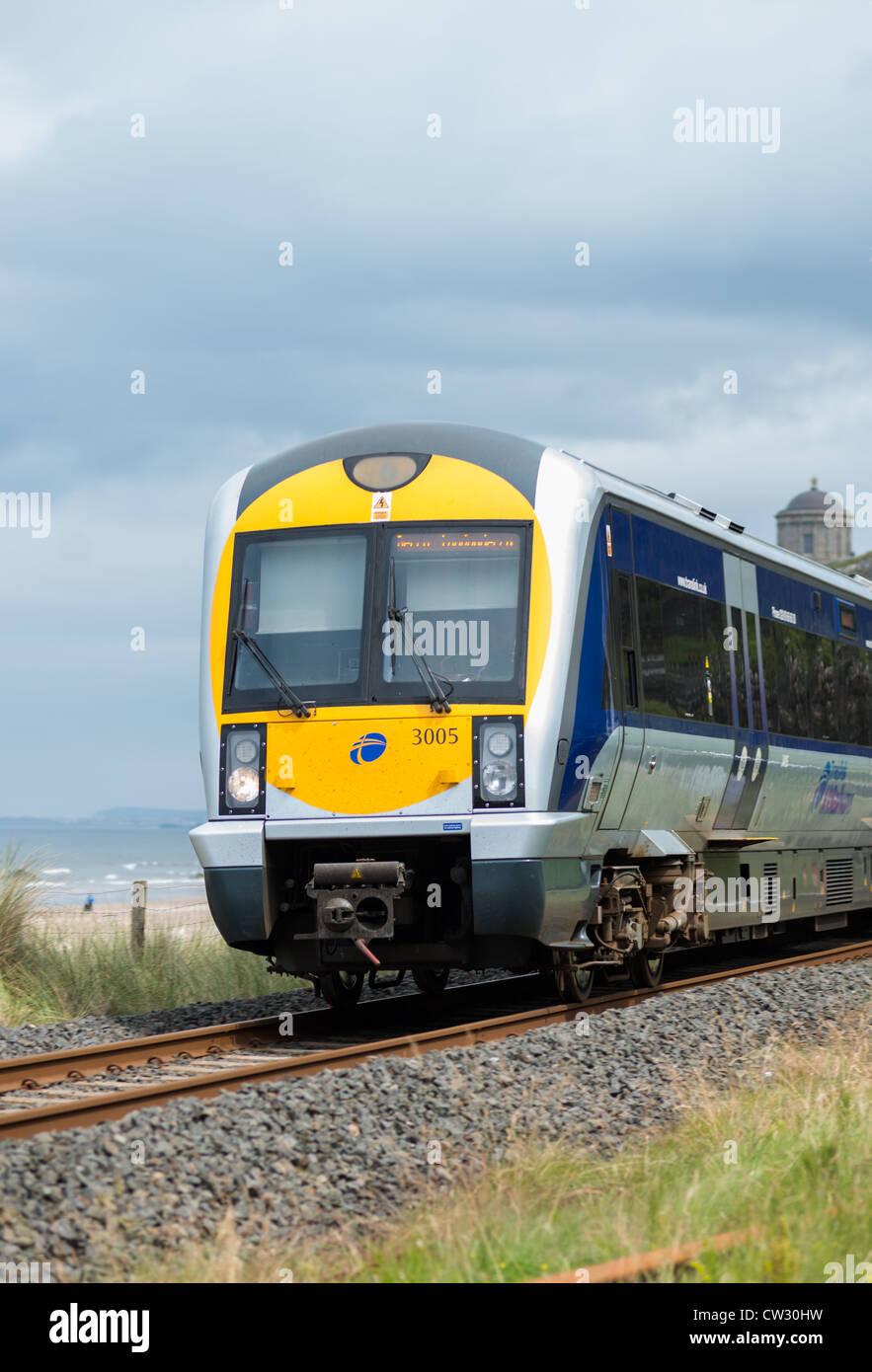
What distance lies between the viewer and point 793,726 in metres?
14.2

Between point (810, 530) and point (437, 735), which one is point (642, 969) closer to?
point (437, 735)

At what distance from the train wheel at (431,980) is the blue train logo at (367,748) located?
250 centimetres

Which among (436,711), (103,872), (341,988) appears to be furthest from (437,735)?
(103,872)

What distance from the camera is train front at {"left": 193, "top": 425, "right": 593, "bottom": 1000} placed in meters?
9.38

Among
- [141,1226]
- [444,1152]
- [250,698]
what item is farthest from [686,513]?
[141,1226]

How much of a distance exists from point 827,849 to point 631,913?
5.11m

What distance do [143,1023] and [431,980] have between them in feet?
7.05

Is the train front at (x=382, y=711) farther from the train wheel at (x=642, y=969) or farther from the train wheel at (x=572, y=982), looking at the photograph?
the train wheel at (x=642, y=969)

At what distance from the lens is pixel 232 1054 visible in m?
9.37

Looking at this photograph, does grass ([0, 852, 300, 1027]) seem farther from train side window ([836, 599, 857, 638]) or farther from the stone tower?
the stone tower

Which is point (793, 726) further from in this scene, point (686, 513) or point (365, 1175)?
point (365, 1175)

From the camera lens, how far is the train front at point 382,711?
369 inches

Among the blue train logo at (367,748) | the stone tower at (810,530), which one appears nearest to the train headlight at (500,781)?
the blue train logo at (367,748)

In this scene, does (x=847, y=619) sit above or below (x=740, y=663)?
above
